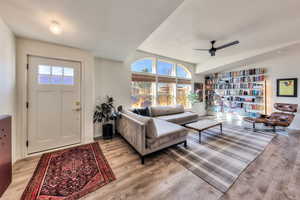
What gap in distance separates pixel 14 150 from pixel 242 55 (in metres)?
7.09

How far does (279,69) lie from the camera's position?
431 centimetres

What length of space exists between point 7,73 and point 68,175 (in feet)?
6.52

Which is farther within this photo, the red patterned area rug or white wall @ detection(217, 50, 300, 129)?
white wall @ detection(217, 50, 300, 129)

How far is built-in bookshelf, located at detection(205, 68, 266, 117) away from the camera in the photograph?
4789 millimetres

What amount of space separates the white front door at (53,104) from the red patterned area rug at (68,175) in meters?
0.36

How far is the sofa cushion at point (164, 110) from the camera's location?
4.07 m

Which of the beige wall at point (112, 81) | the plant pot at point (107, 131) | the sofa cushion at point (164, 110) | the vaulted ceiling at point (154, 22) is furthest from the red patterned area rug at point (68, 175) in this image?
the vaulted ceiling at point (154, 22)

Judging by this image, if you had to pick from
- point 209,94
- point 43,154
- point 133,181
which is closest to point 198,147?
point 133,181

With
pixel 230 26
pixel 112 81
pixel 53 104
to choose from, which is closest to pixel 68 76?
pixel 53 104

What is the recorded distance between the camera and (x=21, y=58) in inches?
87.8

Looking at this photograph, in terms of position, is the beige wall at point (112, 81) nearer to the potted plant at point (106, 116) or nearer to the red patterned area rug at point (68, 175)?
the potted plant at point (106, 116)

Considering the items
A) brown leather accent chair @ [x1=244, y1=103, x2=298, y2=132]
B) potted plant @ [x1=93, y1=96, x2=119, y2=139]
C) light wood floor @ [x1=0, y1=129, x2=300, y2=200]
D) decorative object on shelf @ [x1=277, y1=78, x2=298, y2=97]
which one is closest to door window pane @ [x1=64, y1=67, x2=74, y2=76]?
potted plant @ [x1=93, y1=96, x2=119, y2=139]

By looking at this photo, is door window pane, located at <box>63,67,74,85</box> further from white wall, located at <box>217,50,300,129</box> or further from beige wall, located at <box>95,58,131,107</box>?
white wall, located at <box>217,50,300,129</box>

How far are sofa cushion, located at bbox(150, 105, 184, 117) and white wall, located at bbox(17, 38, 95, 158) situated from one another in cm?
200
